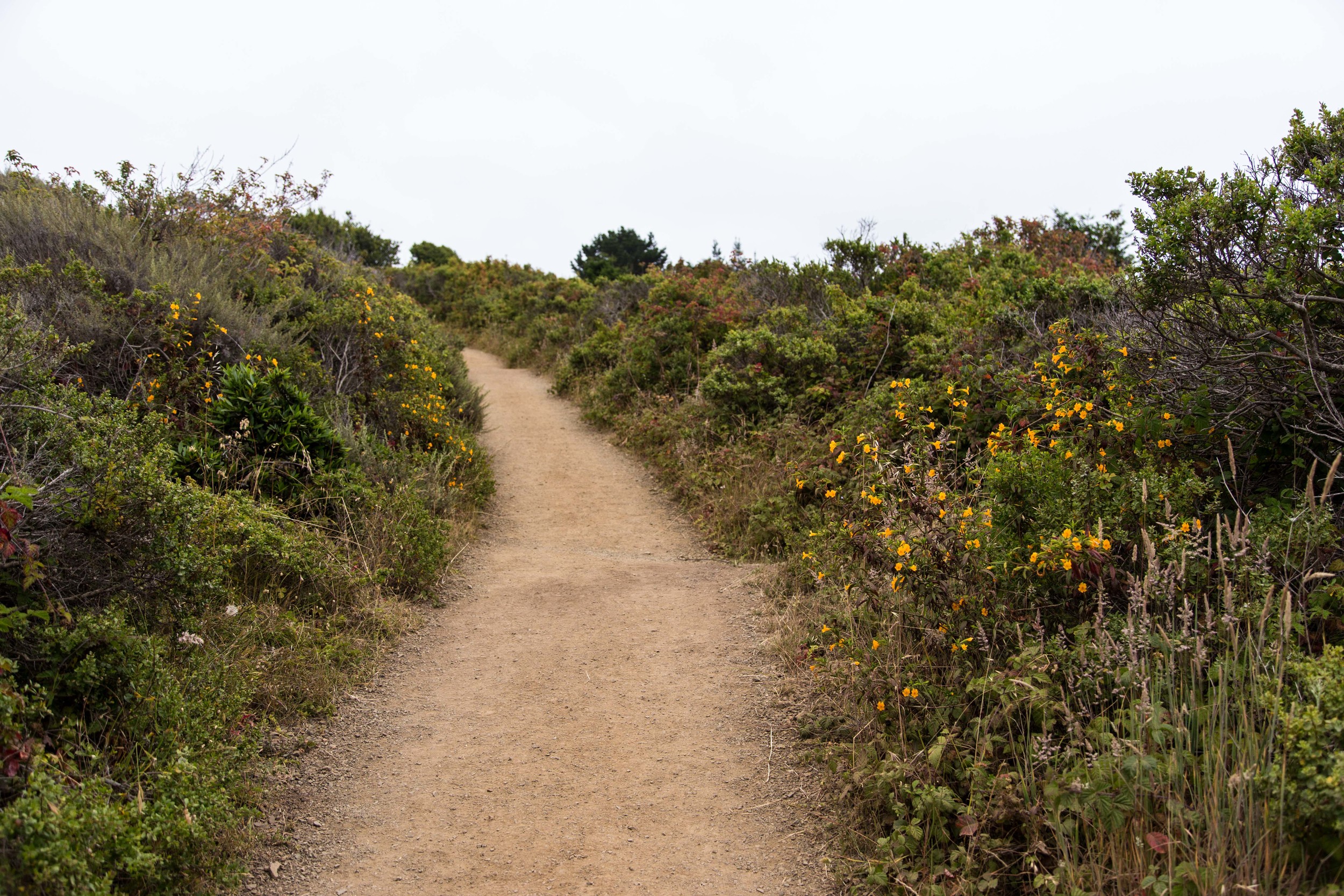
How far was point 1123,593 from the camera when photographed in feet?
12.0

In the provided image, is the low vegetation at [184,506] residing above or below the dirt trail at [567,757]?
above

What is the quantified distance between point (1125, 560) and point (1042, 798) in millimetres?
1272

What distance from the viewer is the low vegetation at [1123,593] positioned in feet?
8.80

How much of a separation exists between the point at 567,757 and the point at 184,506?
220 centimetres

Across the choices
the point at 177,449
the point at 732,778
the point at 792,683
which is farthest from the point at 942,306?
the point at 177,449

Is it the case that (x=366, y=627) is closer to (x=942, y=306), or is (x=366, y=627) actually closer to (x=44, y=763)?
(x=44, y=763)

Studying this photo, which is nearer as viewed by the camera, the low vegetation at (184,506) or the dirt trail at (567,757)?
the low vegetation at (184,506)

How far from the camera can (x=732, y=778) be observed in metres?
4.05

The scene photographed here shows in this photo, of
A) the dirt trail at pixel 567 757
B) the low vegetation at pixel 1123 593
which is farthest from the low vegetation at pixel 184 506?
the low vegetation at pixel 1123 593

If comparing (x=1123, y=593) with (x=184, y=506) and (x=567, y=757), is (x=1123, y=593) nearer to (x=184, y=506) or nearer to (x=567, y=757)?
(x=567, y=757)

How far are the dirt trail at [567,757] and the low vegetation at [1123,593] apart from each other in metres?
0.43

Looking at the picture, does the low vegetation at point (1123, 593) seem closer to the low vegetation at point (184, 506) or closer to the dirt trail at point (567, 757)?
the dirt trail at point (567, 757)

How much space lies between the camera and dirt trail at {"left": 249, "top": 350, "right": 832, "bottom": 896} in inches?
133

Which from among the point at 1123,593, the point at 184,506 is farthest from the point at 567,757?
the point at 1123,593
